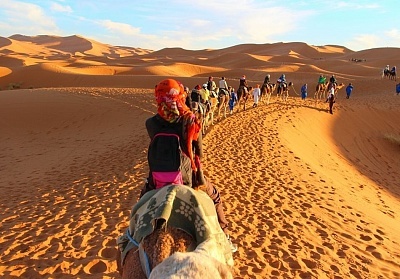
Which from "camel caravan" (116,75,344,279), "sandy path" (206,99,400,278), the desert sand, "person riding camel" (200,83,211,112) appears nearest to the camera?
"camel caravan" (116,75,344,279)

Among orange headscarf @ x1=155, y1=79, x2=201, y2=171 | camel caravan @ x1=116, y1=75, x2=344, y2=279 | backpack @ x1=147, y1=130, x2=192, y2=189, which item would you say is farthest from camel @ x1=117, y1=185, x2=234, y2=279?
orange headscarf @ x1=155, y1=79, x2=201, y2=171

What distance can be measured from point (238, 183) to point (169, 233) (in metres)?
6.60

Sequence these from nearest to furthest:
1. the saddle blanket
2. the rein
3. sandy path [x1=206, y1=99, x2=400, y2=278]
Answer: the rein, the saddle blanket, sandy path [x1=206, y1=99, x2=400, y2=278]

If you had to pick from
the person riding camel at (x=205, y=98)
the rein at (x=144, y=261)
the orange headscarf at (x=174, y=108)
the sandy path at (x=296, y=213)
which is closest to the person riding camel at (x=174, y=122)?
the orange headscarf at (x=174, y=108)

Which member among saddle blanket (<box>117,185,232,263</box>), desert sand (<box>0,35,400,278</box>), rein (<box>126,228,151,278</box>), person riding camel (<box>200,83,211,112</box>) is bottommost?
desert sand (<box>0,35,400,278</box>)

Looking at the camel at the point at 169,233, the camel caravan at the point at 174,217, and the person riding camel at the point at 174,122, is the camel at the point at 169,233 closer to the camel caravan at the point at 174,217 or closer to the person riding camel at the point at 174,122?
the camel caravan at the point at 174,217

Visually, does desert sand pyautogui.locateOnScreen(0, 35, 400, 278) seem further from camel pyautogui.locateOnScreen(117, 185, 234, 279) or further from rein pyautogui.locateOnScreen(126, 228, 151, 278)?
rein pyautogui.locateOnScreen(126, 228, 151, 278)

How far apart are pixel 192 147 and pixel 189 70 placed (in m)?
49.1

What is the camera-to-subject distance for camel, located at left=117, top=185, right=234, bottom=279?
218 centimetres

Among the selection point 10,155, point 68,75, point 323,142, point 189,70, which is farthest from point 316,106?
point 189,70

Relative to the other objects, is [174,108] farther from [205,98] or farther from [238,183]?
[205,98]

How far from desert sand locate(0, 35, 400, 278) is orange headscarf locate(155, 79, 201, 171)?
9.18ft

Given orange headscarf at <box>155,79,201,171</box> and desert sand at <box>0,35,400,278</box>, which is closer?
orange headscarf at <box>155,79,201,171</box>

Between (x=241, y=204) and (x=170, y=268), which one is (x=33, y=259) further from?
(x=170, y=268)
